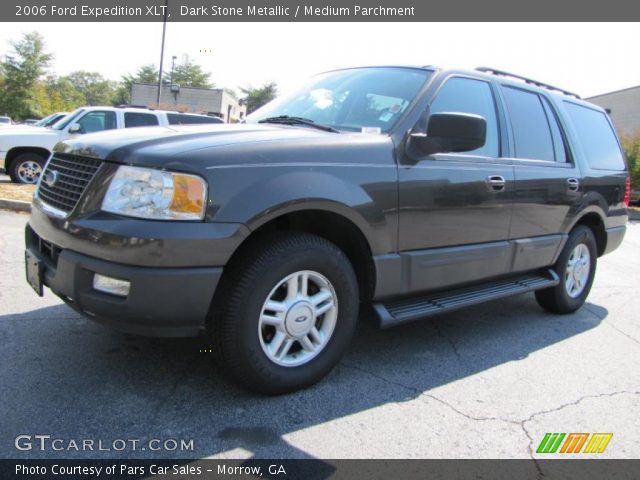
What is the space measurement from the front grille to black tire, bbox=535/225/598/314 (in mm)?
3839

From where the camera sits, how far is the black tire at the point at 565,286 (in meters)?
4.57

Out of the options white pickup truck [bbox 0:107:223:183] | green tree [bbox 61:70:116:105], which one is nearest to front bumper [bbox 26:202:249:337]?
white pickup truck [bbox 0:107:223:183]

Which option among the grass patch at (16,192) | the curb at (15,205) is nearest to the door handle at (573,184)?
the curb at (15,205)

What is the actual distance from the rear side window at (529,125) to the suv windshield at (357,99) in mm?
969

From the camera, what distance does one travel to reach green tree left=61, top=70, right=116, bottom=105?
9481 centimetres

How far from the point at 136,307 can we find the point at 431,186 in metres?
1.83

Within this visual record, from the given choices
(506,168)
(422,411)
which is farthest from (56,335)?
(506,168)

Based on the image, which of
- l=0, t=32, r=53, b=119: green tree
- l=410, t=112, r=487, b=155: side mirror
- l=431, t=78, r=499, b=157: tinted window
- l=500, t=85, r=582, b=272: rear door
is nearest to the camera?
l=410, t=112, r=487, b=155: side mirror

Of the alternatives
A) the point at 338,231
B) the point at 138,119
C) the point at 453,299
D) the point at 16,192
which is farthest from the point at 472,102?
the point at 138,119

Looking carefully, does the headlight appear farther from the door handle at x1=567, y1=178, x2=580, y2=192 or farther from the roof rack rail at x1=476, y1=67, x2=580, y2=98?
the door handle at x1=567, y1=178, x2=580, y2=192

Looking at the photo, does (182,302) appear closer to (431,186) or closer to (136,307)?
(136,307)

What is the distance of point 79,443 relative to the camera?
2168 millimetres

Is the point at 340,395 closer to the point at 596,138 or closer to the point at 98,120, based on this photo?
the point at 596,138

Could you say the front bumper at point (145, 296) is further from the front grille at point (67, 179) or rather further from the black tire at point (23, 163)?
the black tire at point (23, 163)
